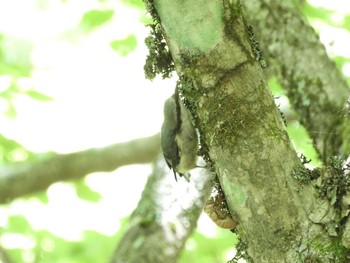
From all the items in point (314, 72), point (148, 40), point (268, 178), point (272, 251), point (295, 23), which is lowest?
point (272, 251)

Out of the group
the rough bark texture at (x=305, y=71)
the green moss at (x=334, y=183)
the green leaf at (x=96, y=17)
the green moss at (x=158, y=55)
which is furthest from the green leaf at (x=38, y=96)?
the green moss at (x=334, y=183)

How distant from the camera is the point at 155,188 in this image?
2518 millimetres

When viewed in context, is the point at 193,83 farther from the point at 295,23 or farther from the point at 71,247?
the point at 71,247

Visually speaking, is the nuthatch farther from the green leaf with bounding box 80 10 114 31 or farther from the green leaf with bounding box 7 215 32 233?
the green leaf with bounding box 7 215 32 233

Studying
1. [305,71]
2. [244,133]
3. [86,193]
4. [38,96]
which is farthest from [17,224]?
[244,133]

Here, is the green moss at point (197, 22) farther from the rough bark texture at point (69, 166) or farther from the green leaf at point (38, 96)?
the rough bark texture at point (69, 166)

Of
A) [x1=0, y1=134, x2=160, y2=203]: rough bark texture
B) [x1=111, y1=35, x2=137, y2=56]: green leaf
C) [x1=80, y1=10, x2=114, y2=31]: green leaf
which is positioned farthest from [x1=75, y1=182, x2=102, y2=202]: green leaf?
[x1=80, y1=10, x2=114, y2=31]: green leaf

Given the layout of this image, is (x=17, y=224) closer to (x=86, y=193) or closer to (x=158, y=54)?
(x=86, y=193)

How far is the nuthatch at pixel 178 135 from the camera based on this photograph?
1403 mm

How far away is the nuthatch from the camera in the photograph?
→ 4.60 ft

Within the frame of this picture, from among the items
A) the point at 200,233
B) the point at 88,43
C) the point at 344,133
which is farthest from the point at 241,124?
the point at 88,43

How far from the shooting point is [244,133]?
1352mm

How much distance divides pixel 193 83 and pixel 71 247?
2.45 metres

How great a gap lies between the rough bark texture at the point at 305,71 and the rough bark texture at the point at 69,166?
1.17m
